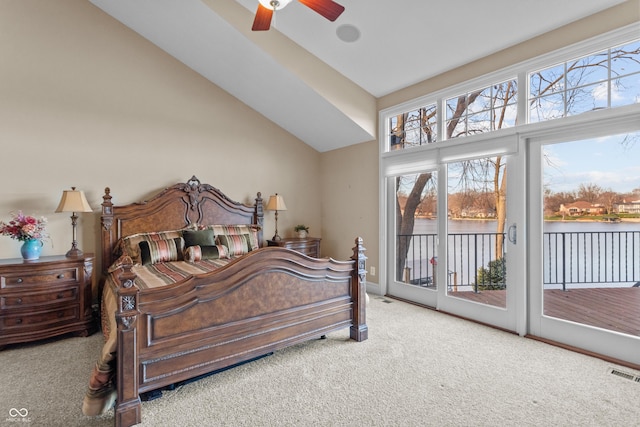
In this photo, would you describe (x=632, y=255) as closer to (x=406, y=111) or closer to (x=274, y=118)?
(x=406, y=111)

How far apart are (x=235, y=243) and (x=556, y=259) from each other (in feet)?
11.6

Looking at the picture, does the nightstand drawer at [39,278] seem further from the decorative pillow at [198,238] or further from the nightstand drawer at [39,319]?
the decorative pillow at [198,238]

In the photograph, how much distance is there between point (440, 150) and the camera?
3951 mm

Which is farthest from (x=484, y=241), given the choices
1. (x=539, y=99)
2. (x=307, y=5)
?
(x=307, y=5)

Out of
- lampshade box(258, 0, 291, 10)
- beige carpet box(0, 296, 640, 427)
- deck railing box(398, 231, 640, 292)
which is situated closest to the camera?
beige carpet box(0, 296, 640, 427)

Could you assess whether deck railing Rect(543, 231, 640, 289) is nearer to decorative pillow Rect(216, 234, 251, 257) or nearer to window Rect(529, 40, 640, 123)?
window Rect(529, 40, 640, 123)

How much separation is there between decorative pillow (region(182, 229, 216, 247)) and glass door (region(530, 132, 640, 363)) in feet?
11.7

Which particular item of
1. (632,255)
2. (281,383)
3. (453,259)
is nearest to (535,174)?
(632,255)

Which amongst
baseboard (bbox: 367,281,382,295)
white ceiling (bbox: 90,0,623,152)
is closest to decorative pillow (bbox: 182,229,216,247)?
white ceiling (bbox: 90,0,623,152)

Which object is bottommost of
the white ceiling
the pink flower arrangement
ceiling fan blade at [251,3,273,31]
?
the pink flower arrangement

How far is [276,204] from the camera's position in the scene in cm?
484

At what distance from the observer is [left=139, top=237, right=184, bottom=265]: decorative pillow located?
348 cm

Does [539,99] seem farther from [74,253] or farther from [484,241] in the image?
[74,253]

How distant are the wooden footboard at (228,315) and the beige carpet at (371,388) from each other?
0.63ft
